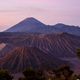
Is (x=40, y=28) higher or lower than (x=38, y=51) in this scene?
lower

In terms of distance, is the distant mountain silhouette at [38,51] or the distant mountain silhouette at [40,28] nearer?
the distant mountain silhouette at [38,51]

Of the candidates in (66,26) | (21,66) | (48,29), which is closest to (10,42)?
(21,66)

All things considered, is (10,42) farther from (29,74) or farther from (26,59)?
(29,74)

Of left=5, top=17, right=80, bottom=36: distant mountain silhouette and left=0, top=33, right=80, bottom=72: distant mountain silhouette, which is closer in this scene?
left=0, top=33, right=80, bottom=72: distant mountain silhouette

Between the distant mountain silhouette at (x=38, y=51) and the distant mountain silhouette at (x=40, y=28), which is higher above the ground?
the distant mountain silhouette at (x=38, y=51)

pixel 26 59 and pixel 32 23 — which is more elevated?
pixel 26 59

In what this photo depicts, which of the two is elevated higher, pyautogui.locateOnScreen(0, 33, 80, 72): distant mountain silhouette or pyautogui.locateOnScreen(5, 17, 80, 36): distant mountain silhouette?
pyautogui.locateOnScreen(0, 33, 80, 72): distant mountain silhouette

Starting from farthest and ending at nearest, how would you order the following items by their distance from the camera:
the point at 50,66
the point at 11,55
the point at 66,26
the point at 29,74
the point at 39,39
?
the point at 66,26 → the point at 39,39 → the point at 11,55 → the point at 50,66 → the point at 29,74

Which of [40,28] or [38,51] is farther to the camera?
[40,28]
